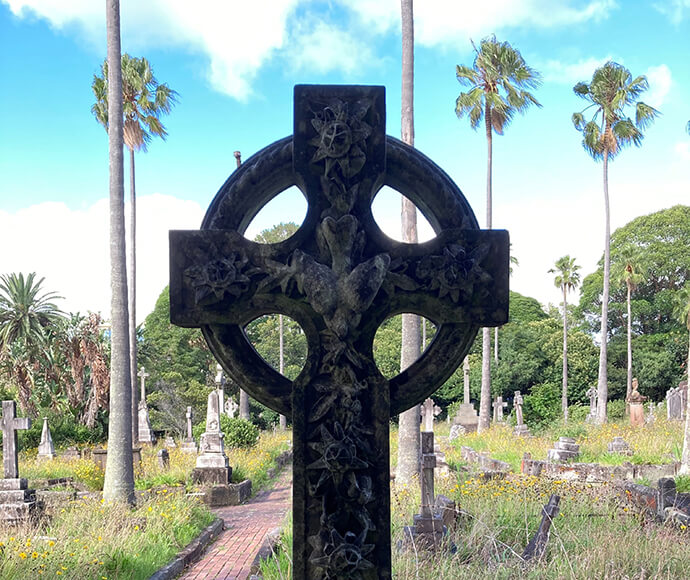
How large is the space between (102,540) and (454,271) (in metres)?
6.58

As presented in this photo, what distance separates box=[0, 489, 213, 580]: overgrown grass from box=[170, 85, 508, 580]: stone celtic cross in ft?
15.8

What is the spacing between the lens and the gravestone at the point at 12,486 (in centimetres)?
1005

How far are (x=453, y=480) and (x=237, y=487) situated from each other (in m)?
5.36

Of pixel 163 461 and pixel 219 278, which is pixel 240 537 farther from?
pixel 219 278

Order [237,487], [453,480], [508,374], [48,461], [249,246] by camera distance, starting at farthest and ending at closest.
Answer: [508,374]
[48,461]
[237,487]
[453,480]
[249,246]

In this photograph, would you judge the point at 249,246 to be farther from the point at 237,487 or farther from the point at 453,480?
the point at 237,487

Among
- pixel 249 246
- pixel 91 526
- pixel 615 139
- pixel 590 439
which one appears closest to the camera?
pixel 249 246

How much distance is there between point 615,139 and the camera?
25359 millimetres

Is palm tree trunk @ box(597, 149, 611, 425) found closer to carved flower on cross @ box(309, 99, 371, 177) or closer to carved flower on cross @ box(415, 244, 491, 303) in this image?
carved flower on cross @ box(415, 244, 491, 303)

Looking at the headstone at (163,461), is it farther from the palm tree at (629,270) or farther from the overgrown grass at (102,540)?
the palm tree at (629,270)

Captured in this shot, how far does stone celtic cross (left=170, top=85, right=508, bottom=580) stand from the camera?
2463 millimetres

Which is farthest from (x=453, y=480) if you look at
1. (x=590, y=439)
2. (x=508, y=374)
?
(x=508, y=374)

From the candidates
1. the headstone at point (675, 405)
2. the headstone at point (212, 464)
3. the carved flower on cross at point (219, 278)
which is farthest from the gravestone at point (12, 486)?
the headstone at point (675, 405)

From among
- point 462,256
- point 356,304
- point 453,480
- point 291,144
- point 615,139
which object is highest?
point 615,139
